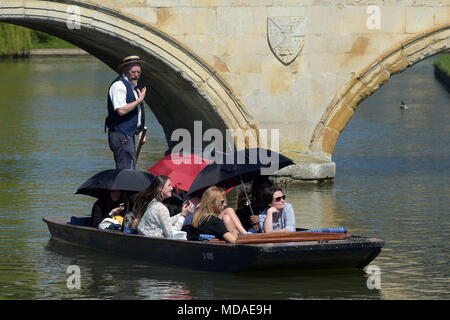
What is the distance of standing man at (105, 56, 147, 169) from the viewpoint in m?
12.5

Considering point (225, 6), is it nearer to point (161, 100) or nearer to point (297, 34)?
point (297, 34)

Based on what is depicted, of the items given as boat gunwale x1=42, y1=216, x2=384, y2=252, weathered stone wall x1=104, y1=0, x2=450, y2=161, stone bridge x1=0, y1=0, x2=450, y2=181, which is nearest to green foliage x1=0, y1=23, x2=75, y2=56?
stone bridge x1=0, y1=0, x2=450, y2=181

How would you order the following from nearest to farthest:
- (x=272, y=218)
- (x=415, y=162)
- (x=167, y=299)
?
(x=167, y=299) → (x=272, y=218) → (x=415, y=162)

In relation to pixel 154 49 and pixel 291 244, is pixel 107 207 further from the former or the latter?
pixel 154 49

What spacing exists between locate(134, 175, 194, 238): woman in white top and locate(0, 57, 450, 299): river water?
352 millimetres

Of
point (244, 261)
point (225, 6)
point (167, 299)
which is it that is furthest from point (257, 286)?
point (225, 6)

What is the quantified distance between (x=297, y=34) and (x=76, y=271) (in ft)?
20.5

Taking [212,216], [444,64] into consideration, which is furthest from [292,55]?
[444,64]

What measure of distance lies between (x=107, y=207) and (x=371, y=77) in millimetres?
5674

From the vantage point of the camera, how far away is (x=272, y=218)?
10844 millimetres

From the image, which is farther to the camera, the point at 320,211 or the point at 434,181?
the point at 434,181

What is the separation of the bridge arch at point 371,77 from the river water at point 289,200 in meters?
0.76

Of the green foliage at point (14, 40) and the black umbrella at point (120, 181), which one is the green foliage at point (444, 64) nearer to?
the green foliage at point (14, 40)
